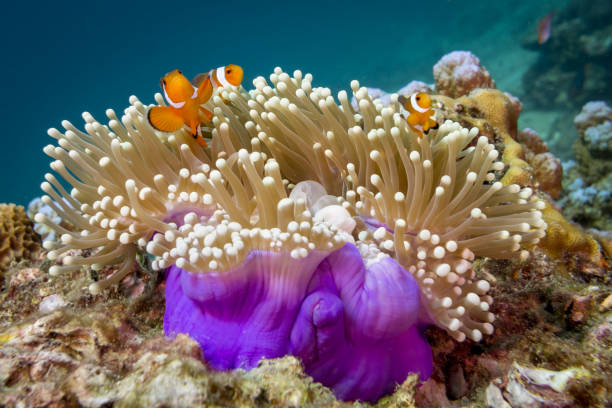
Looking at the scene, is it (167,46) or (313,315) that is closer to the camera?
(313,315)

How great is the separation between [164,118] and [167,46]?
62957 millimetres

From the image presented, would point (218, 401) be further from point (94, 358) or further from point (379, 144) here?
point (379, 144)

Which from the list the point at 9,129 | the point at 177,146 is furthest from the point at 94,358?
the point at 9,129

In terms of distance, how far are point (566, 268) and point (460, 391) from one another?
1.20 meters

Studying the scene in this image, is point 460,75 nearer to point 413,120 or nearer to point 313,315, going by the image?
point 413,120

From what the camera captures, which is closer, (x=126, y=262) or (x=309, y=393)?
(x=309, y=393)

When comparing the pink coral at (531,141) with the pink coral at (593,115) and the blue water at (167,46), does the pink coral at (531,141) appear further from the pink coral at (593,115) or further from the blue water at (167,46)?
the blue water at (167,46)

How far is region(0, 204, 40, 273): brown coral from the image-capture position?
8.39 feet

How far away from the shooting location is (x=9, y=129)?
1822 inches

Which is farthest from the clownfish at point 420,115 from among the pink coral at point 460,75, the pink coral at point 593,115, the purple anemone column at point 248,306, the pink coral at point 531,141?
the pink coral at point 593,115

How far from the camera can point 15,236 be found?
2695 millimetres

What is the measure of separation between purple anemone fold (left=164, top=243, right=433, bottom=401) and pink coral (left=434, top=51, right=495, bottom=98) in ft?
10.4

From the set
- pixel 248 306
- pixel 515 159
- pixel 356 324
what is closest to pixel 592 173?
pixel 515 159

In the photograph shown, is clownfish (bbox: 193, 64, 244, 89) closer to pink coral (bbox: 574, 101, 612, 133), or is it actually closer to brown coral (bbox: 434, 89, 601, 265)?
brown coral (bbox: 434, 89, 601, 265)
